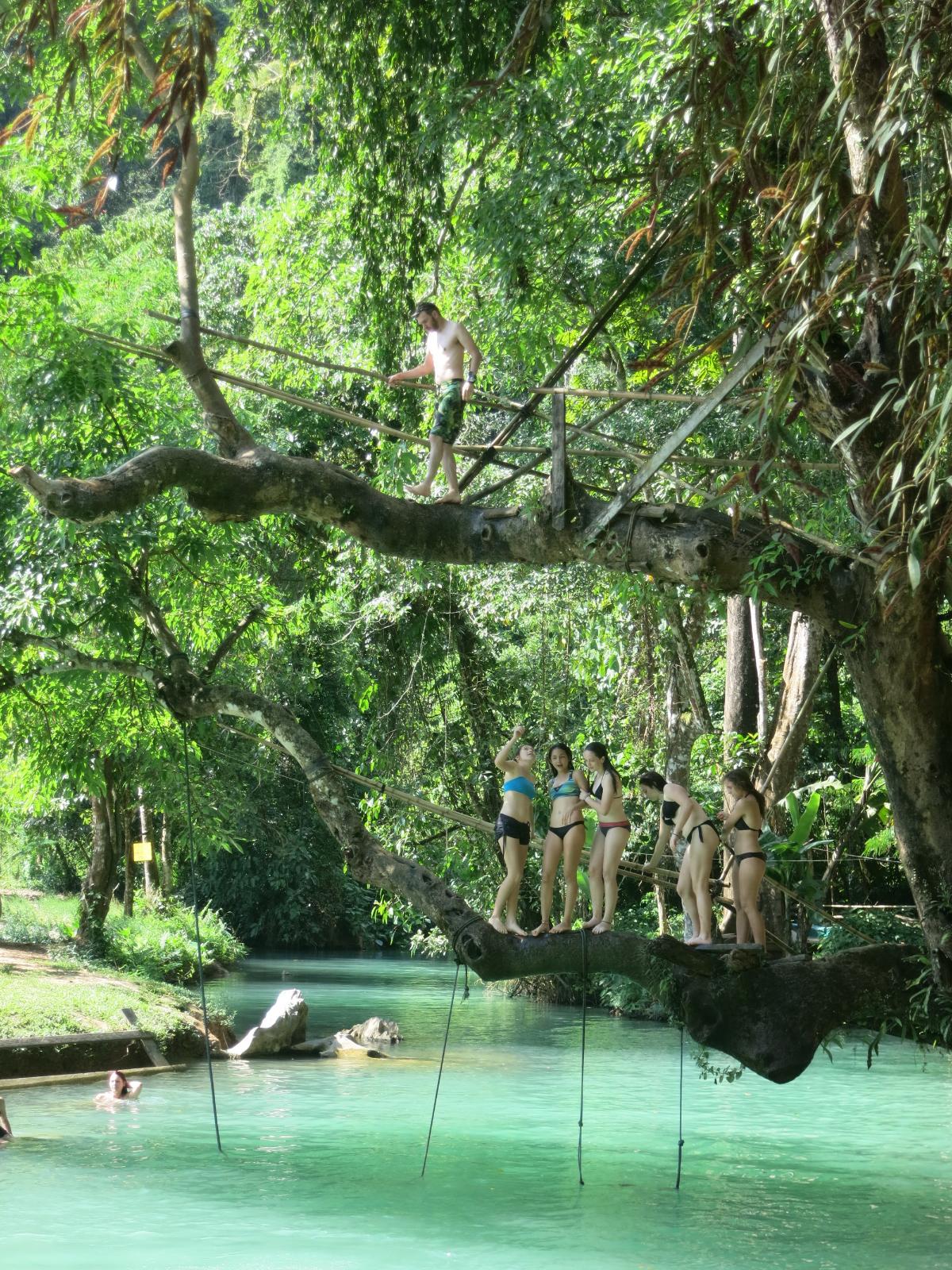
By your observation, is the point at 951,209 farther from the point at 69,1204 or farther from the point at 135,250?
the point at 135,250

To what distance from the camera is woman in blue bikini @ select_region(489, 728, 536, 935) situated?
23.9 feet

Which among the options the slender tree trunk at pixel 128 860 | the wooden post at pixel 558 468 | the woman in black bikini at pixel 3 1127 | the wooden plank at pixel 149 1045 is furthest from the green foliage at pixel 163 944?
the wooden post at pixel 558 468

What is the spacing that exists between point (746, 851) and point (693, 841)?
29 centimetres

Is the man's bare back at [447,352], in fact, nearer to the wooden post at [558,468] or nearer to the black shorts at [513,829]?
the wooden post at [558,468]

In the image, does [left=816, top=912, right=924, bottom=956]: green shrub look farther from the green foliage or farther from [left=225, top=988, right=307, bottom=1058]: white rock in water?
the green foliage

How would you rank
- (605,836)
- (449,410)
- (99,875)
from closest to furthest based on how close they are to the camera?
(449,410)
(605,836)
(99,875)

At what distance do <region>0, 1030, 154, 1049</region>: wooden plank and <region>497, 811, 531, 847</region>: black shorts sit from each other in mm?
6227

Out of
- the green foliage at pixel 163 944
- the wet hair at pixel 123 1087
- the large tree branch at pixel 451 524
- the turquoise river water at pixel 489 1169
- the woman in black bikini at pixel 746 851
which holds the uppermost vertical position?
the large tree branch at pixel 451 524

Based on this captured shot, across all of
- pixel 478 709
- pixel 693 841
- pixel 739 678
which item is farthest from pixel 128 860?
pixel 693 841

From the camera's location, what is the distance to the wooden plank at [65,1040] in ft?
37.9

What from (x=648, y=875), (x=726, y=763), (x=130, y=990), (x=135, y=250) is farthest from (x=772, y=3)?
(x=135, y=250)

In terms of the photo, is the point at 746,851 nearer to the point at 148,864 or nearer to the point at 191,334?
the point at 191,334

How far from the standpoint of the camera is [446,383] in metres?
7.06

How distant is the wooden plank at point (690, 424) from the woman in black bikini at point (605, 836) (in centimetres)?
136
